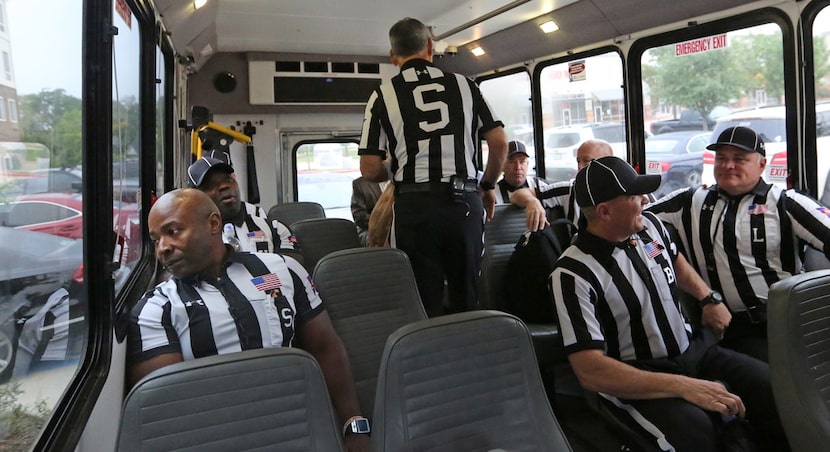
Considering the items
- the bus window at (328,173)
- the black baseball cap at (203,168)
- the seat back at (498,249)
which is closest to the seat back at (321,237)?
the black baseball cap at (203,168)

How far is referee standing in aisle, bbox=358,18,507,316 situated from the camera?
106 inches

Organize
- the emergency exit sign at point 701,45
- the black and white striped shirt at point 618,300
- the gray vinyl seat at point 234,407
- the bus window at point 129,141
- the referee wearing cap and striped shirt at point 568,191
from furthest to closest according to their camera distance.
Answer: the referee wearing cap and striped shirt at point 568,191 → the emergency exit sign at point 701,45 → the bus window at point 129,141 → the black and white striped shirt at point 618,300 → the gray vinyl seat at point 234,407

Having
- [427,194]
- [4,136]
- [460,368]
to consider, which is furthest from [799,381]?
[4,136]

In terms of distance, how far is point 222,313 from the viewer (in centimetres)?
180

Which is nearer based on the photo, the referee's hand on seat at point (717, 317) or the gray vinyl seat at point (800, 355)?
the gray vinyl seat at point (800, 355)

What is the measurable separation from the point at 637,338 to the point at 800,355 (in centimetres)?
54

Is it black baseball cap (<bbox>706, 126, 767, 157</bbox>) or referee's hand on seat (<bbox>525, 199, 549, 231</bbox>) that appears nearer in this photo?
black baseball cap (<bbox>706, 126, 767, 157</bbox>)

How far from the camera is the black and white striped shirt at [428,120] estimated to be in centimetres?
269

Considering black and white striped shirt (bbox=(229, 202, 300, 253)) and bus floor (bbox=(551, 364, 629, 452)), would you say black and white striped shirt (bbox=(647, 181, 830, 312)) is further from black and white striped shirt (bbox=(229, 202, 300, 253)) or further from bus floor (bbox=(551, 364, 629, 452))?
black and white striped shirt (bbox=(229, 202, 300, 253))

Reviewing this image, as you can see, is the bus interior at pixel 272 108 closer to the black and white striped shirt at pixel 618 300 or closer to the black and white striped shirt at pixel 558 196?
the black and white striped shirt at pixel 618 300

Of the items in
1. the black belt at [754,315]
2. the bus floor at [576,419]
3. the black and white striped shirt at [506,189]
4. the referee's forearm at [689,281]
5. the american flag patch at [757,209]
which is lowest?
the bus floor at [576,419]

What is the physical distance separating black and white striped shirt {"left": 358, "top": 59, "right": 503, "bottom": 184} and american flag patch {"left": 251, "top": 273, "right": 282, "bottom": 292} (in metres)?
0.99

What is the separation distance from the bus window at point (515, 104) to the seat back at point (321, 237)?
2955 mm

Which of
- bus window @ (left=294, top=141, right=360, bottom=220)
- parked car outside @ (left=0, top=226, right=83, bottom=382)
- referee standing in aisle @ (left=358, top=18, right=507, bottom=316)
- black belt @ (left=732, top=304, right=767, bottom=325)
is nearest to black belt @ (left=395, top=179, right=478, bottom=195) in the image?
referee standing in aisle @ (left=358, top=18, right=507, bottom=316)
